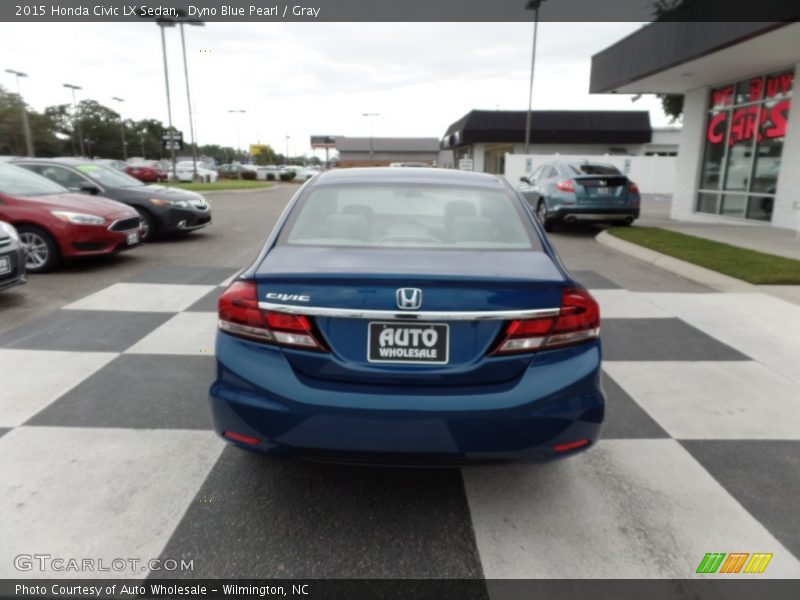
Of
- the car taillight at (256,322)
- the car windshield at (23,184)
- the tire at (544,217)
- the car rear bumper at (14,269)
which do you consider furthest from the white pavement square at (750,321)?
the car windshield at (23,184)

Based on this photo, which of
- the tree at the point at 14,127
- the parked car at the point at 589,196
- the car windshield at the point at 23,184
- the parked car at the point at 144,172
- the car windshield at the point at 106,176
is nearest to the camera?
the car windshield at the point at 23,184

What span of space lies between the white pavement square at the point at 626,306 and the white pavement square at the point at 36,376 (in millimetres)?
4808

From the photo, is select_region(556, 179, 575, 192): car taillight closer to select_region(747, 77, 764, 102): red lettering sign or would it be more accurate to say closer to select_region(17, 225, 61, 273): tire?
select_region(747, 77, 764, 102): red lettering sign

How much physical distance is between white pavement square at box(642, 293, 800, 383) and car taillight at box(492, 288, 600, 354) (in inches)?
115

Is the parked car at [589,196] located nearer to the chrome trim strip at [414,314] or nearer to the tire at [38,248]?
the tire at [38,248]

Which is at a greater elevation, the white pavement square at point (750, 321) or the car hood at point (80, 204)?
the car hood at point (80, 204)

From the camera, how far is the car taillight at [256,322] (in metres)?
2.32

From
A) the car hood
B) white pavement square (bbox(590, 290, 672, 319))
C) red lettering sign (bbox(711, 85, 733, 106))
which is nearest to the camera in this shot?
white pavement square (bbox(590, 290, 672, 319))

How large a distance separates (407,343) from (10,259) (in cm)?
544

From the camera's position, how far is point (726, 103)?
15148 mm

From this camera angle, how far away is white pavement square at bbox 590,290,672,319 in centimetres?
612

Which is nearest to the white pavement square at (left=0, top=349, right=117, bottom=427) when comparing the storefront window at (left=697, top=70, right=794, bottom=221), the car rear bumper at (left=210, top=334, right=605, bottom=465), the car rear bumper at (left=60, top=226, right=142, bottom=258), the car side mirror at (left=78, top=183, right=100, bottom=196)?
the car rear bumper at (left=210, top=334, right=605, bottom=465)

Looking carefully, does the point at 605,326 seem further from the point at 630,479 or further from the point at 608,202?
the point at 608,202

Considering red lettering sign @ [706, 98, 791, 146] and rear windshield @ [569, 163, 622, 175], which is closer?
rear windshield @ [569, 163, 622, 175]
